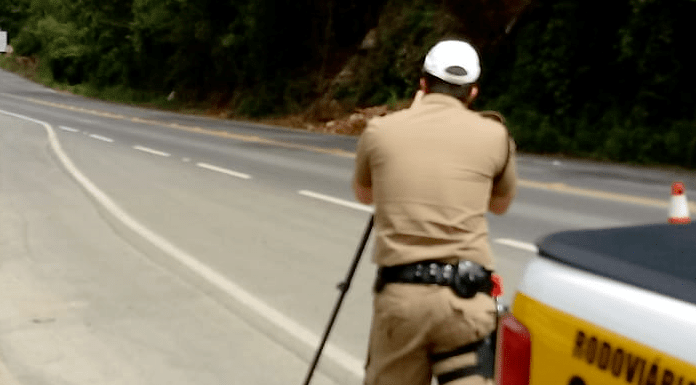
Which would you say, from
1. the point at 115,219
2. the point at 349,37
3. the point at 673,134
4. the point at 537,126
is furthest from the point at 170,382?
the point at 349,37

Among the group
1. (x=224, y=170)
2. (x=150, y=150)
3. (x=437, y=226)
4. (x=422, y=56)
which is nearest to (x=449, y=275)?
(x=437, y=226)

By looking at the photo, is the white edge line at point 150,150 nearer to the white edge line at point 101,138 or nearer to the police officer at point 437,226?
the white edge line at point 101,138

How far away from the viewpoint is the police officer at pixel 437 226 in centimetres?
321

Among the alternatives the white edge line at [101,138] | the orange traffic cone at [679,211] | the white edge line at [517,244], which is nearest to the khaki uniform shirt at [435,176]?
the orange traffic cone at [679,211]

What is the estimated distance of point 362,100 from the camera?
35406 mm

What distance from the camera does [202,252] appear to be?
980 centimetres

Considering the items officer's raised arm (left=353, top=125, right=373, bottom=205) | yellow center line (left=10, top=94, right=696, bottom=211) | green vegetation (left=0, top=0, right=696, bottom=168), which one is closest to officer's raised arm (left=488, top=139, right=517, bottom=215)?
officer's raised arm (left=353, top=125, right=373, bottom=205)

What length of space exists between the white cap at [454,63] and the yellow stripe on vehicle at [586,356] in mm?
1039

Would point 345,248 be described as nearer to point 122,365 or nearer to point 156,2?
point 122,365

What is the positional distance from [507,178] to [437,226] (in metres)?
0.37

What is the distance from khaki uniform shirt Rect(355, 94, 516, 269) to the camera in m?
3.22

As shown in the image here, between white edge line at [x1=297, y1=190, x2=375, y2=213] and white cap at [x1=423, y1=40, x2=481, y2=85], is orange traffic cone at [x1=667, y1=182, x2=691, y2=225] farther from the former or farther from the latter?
white edge line at [x1=297, y1=190, x2=375, y2=213]

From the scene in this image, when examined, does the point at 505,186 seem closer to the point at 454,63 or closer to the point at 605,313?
the point at 454,63

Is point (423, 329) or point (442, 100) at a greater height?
point (442, 100)
